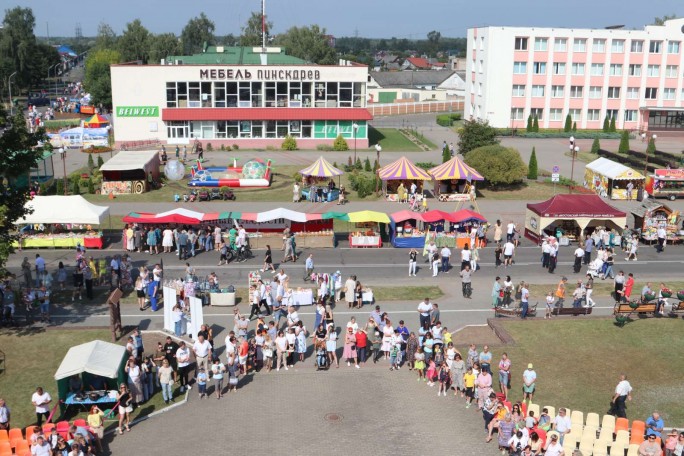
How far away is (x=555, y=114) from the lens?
7075 centimetres

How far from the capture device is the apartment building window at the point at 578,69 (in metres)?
69.1

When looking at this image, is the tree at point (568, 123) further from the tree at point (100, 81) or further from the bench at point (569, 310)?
the tree at point (100, 81)

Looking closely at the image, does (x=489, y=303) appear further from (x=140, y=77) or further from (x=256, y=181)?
(x=140, y=77)

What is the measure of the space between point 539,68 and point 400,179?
118 feet

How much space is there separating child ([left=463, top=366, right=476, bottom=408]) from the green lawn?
1179mm

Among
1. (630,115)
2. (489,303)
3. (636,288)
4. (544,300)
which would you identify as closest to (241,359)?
(489,303)

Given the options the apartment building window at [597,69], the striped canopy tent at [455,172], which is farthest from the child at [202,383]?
the apartment building window at [597,69]

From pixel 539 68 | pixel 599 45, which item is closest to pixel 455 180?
pixel 539 68

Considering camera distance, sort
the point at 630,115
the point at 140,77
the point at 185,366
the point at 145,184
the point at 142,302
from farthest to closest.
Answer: the point at 630,115
the point at 140,77
the point at 145,184
the point at 142,302
the point at 185,366

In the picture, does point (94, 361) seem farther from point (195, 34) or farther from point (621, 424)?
point (195, 34)

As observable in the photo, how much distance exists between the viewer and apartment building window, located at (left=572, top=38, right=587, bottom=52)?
225 feet

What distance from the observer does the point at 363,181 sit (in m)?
41.9

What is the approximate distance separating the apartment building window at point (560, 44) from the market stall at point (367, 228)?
1739 inches

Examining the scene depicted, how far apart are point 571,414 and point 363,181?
27.4 m
